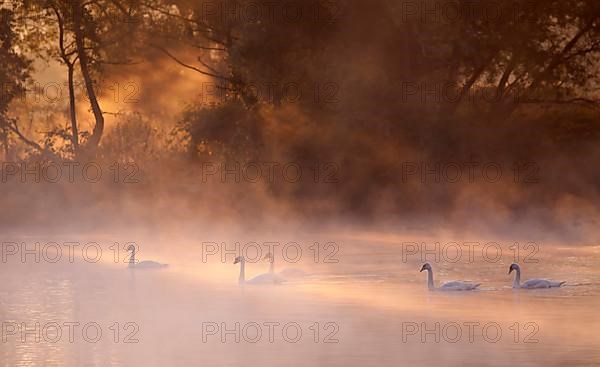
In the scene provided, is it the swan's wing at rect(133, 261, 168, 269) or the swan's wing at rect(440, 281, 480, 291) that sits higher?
the swan's wing at rect(133, 261, 168, 269)

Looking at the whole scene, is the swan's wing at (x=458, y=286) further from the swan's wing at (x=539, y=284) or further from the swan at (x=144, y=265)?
the swan at (x=144, y=265)

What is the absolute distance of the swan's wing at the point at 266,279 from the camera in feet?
72.5

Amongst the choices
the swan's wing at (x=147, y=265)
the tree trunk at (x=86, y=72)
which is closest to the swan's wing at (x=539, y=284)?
the swan's wing at (x=147, y=265)

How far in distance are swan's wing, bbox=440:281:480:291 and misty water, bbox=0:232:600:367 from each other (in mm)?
168

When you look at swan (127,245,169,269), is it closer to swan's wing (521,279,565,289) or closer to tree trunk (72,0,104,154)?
swan's wing (521,279,565,289)

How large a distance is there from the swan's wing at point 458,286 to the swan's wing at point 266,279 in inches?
117

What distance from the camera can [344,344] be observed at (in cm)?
1531

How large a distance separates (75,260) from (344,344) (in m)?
11.8

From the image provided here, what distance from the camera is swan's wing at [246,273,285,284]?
22094 mm

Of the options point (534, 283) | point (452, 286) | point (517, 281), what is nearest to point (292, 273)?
point (452, 286)

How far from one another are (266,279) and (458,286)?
134 inches

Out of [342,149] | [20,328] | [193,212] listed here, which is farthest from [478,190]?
[20,328]

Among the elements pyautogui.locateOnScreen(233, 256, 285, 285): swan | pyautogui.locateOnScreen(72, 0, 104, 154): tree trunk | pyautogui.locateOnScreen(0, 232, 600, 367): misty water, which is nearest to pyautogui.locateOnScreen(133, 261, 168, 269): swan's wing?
pyautogui.locateOnScreen(0, 232, 600, 367): misty water

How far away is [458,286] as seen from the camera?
20578mm
